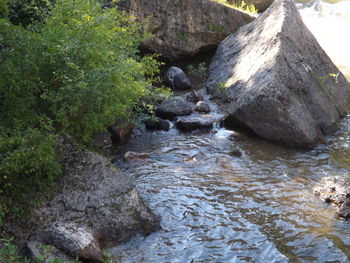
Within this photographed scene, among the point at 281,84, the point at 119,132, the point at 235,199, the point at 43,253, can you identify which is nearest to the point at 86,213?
the point at 43,253

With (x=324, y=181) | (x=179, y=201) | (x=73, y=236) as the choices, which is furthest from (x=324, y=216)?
(x=73, y=236)

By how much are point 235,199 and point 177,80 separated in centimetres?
612

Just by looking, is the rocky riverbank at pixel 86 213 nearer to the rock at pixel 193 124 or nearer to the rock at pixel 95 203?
the rock at pixel 95 203

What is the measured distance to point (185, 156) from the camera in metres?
8.85

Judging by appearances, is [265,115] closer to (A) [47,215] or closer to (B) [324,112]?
(B) [324,112]

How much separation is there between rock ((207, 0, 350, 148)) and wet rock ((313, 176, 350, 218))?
1889 mm

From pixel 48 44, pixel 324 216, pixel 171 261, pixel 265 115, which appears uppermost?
pixel 48 44

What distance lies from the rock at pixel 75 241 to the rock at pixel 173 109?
5565 millimetres

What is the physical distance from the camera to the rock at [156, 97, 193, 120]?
10.8 m

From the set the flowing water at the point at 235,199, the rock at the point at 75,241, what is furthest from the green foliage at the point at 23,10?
the rock at the point at 75,241

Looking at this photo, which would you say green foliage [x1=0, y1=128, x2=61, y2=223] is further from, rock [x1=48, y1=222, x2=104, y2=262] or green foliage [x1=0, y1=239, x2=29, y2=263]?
rock [x1=48, y1=222, x2=104, y2=262]

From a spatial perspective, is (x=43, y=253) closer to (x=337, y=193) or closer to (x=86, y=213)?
(x=86, y=213)

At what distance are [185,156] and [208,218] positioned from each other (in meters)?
2.41

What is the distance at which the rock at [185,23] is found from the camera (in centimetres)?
1323
